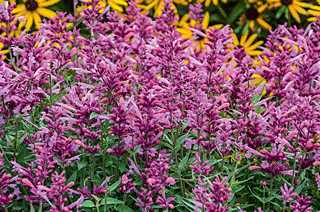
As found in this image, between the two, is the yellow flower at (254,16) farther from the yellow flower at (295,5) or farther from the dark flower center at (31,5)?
the dark flower center at (31,5)

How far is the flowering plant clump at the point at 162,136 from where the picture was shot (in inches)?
103

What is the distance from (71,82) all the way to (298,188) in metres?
1.26

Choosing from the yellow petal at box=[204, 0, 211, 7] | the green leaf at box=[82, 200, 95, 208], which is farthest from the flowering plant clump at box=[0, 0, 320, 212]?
the yellow petal at box=[204, 0, 211, 7]

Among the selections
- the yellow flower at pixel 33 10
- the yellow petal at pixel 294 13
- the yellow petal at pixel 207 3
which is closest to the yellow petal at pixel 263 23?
the yellow petal at pixel 294 13

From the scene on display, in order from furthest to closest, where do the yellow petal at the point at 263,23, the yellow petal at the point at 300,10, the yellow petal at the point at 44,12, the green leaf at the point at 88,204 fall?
1. the yellow petal at the point at 263,23
2. the yellow petal at the point at 300,10
3. the yellow petal at the point at 44,12
4. the green leaf at the point at 88,204

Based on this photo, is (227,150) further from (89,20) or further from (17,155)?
(89,20)

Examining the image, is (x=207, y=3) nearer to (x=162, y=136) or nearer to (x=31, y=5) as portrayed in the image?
(x=31, y=5)

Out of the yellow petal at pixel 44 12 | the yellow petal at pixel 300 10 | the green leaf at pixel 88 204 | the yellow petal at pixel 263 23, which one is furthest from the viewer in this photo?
the yellow petal at pixel 263 23

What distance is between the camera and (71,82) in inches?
141

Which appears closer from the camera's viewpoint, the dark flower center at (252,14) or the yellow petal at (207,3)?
the yellow petal at (207,3)

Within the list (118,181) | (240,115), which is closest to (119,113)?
(118,181)

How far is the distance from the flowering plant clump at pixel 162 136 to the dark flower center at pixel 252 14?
3237 millimetres

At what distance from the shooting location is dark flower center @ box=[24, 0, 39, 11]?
5.58 meters

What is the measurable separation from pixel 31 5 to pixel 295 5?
6.42ft
